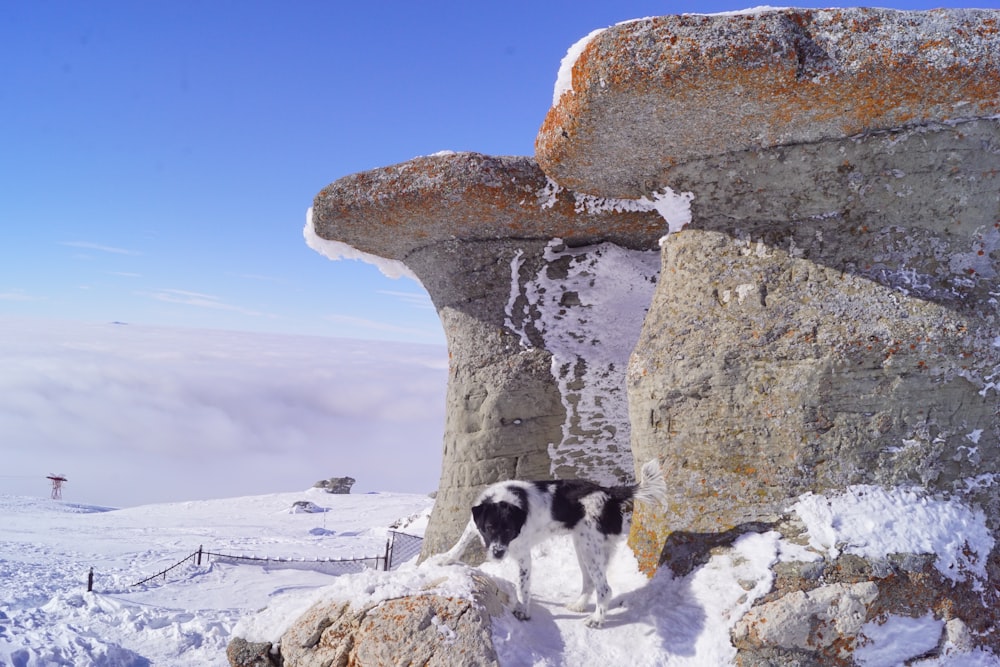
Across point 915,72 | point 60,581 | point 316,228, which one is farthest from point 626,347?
point 60,581

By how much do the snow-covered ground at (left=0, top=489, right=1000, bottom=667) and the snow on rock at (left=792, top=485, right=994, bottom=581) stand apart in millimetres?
42

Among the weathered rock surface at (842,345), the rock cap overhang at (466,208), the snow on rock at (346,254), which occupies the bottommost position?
the weathered rock surface at (842,345)

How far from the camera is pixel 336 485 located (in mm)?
22281

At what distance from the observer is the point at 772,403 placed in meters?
4.07

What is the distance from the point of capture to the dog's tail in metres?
4.21

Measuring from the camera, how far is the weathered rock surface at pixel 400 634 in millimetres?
3656

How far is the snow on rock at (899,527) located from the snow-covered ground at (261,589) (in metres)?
0.04

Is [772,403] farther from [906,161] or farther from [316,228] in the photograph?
[316,228]

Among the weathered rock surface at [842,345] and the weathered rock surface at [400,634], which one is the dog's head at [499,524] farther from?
the weathered rock surface at [842,345]

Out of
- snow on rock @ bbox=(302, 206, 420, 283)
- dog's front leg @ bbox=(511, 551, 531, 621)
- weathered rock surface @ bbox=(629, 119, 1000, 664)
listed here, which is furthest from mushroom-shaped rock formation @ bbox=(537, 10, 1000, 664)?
snow on rock @ bbox=(302, 206, 420, 283)

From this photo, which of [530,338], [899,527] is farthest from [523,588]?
[530,338]

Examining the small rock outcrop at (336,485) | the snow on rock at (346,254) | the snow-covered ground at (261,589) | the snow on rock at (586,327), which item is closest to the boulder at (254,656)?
the snow-covered ground at (261,589)

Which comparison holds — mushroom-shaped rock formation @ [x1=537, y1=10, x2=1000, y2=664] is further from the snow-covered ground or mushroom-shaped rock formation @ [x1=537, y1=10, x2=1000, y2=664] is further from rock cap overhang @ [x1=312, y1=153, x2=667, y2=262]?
rock cap overhang @ [x1=312, y1=153, x2=667, y2=262]

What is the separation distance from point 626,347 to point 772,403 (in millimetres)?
2411
